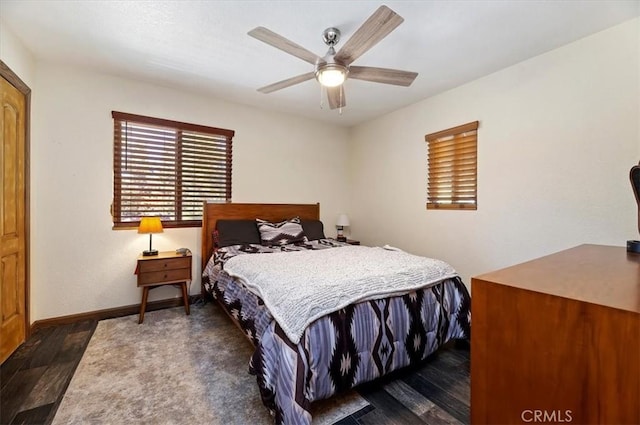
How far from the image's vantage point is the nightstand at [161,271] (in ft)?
9.31

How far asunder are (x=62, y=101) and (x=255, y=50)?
2.09m

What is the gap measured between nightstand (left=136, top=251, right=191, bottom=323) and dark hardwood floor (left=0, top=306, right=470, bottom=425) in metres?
0.64

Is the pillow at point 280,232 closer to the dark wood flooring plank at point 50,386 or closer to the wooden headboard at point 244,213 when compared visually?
the wooden headboard at point 244,213

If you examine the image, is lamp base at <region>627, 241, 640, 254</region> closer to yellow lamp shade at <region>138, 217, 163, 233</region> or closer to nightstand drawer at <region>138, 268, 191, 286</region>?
nightstand drawer at <region>138, 268, 191, 286</region>

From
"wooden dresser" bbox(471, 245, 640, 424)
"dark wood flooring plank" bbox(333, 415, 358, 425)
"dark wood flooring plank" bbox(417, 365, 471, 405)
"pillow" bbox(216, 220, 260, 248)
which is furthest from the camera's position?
"pillow" bbox(216, 220, 260, 248)

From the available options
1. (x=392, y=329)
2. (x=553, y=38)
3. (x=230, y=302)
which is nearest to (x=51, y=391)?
(x=230, y=302)

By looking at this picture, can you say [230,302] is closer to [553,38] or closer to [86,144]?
[86,144]

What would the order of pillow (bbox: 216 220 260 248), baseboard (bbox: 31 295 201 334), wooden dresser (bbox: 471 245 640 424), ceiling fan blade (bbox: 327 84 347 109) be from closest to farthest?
wooden dresser (bbox: 471 245 640 424), ceiling fan blade (bbox: 327 84 347 109), baseboard (bbox: 31 295 201 334), pillow (bbox: 216 220 260 248)

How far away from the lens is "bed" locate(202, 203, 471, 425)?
150 cm

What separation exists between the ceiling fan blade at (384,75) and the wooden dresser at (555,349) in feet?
5.73

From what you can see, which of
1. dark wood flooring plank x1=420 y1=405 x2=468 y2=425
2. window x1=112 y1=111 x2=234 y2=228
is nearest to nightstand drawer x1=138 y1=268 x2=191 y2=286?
window x1=112 y1=111 x2=234 y2=228

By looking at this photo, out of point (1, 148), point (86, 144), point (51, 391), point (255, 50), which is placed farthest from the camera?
point (86, 144)

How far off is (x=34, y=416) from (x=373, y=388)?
202 centimetres

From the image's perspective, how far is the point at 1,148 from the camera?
2098 millimetres
